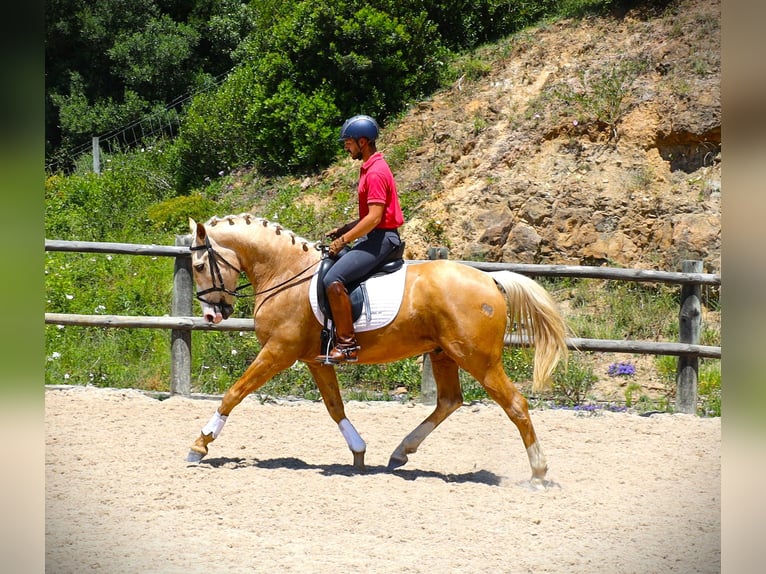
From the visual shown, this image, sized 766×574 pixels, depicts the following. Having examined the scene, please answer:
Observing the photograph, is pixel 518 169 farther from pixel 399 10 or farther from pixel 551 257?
pixel 399 10

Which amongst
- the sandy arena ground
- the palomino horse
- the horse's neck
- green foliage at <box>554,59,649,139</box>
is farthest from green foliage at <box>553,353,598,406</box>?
green foliage at <box>554,59,649,139</box>

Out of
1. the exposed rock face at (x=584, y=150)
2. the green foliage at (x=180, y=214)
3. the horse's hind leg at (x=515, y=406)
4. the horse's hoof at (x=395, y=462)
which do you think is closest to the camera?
the horse's hind leg at (x=515, y=406)

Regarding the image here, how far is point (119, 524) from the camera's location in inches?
198

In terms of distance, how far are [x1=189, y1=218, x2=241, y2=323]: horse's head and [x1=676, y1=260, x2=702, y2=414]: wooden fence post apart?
14.6 ft

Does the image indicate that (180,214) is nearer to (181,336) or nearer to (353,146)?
(181,336)

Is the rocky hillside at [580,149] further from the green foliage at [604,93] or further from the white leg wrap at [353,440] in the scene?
the white leg wrap at [353,440]

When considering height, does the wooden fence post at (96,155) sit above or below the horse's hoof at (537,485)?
above

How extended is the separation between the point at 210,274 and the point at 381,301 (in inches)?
50.5

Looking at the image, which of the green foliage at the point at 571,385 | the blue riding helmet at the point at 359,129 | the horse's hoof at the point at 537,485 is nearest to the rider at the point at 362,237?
the blue riding helmet at the point at 359,129

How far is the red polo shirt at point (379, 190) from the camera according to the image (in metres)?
5.92

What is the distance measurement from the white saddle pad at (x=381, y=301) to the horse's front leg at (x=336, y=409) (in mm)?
576

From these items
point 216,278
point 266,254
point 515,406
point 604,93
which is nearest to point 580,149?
point 604,93

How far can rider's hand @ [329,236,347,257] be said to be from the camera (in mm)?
6018
